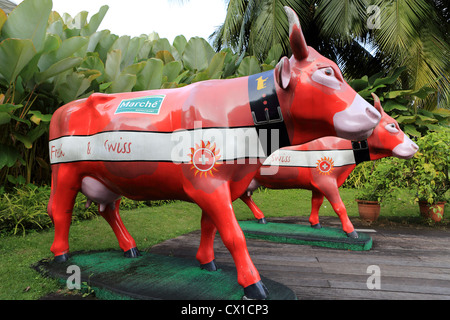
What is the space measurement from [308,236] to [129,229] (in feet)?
7.80

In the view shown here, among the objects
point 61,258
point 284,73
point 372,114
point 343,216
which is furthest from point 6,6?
point 372,114

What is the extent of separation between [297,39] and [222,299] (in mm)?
1574

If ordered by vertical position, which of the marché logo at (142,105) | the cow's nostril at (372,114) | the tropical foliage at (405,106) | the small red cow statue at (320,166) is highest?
the tropical foliage at (405,106)

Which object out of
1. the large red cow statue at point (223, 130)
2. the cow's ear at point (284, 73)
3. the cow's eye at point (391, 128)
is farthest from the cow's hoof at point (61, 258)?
the cow's eye at point (391, 128)

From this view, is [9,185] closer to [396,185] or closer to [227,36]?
[396,185]

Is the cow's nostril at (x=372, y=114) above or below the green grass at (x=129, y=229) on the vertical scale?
above

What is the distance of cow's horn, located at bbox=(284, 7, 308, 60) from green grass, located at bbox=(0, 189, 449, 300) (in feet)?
7.51

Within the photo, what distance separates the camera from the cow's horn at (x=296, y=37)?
1.74 metres

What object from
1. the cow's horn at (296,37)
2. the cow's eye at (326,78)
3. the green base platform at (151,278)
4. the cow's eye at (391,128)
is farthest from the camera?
the cow's eye at (391,128)

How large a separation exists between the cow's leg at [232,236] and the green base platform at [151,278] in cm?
14

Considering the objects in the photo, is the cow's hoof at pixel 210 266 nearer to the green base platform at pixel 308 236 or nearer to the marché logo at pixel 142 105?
the marché logo at pixel 142 105

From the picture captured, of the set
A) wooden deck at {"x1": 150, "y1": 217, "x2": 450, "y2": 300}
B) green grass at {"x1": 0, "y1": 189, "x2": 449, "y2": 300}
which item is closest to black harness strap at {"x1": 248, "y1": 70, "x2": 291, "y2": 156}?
wooden deck at {"x1": 150, "y1": 217, "x2": 450, "y2": 300}

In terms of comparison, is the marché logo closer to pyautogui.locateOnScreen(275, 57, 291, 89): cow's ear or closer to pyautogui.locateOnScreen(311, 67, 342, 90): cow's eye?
pyautogui.locateOnScreen(275, 57, 291, 89): cow's ear

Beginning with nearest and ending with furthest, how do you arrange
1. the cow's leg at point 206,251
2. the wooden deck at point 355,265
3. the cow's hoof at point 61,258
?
the wooden deck at point 355,265 → the cow's leg at point 206,251 → the cow's hoof at point 61,258
